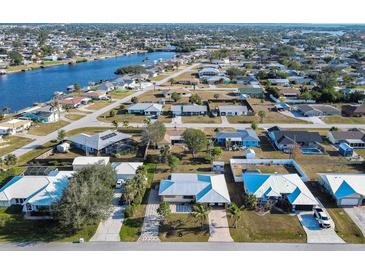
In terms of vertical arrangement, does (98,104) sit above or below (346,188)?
below

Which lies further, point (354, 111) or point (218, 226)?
point (354, 111)

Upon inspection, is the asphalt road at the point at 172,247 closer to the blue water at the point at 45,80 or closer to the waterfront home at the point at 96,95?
the blue water at the point at 45,80

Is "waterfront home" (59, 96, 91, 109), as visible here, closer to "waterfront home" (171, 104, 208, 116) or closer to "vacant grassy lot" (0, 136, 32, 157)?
"vacant grassy lot" (0, 136, 32, 157)

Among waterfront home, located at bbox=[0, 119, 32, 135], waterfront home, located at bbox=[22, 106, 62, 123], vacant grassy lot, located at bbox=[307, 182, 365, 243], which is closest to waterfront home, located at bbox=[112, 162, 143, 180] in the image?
vacant grassy lot, located at bbox=[307, 182, 365, 243]

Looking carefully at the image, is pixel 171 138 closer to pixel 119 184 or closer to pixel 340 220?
pixel 119 184

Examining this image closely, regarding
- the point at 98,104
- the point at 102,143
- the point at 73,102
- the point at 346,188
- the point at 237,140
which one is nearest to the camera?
the point at 346,188

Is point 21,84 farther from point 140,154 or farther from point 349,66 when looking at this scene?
point 349,66

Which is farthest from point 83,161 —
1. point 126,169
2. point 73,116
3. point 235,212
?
point 73,116
